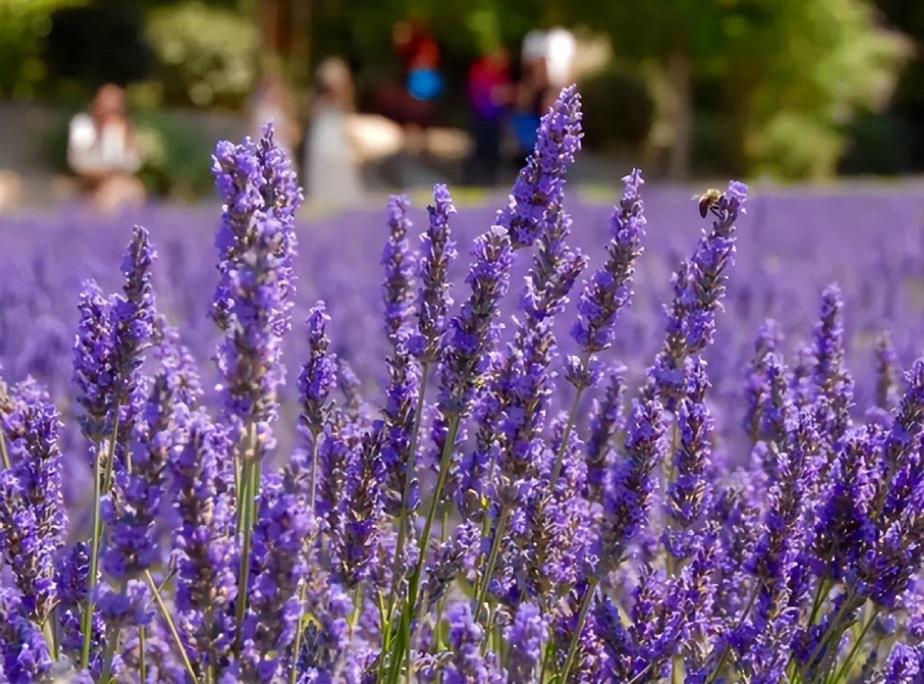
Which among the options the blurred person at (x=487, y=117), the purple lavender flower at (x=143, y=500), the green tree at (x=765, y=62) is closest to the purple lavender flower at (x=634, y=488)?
the purple lavender flower at (x=143, y=500)

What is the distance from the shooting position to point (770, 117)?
23.4 metres

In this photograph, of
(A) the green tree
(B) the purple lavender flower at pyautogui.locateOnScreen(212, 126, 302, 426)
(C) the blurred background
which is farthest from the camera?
(A) the green tree

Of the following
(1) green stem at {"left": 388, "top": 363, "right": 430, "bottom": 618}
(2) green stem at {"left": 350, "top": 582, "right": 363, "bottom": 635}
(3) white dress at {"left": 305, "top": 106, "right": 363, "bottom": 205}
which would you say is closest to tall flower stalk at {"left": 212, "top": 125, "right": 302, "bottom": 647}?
(1) green stem at {"left": 388, "top": 363, "right": 430, "bottom": 618}

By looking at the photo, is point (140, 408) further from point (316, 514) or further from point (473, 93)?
point (473, 93)

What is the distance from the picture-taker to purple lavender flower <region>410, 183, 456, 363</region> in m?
1.99

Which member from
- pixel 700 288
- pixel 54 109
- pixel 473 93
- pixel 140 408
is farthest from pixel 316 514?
pixel 54 109

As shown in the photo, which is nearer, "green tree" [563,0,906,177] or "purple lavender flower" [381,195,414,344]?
"purple lavender flower" [381,195,414,344]

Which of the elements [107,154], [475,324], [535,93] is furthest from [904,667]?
[535,93]

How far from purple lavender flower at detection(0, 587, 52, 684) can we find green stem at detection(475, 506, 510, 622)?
58cm

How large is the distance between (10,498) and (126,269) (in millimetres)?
325

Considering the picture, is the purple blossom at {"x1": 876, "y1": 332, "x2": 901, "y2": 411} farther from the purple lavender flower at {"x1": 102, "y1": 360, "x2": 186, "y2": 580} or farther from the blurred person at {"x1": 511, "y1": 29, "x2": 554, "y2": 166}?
the blurred person at {"x1": 511, "y1": 29, "x2": 554, "y2": 166}

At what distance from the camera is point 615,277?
2.04 m

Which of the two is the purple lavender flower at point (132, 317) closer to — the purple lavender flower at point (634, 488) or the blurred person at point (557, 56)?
the purple lavender flower at point (634, 488)

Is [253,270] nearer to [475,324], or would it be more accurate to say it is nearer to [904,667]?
[475,324]
